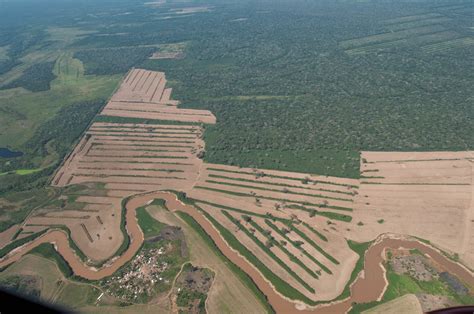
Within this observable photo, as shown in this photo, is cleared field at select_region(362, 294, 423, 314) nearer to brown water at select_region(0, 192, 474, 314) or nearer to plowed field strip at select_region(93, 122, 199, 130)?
brown water at select_region(0, 192, 474, 314)

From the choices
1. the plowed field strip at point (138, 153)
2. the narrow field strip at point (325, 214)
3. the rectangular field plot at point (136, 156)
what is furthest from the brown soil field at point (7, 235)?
the narrow field strip at point (325, 214)

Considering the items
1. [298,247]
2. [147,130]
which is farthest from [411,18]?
[298,247]

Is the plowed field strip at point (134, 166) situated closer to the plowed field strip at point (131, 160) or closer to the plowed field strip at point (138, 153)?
the plowed field strip at point (131, 160)

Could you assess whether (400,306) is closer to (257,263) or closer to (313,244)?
(313,244)

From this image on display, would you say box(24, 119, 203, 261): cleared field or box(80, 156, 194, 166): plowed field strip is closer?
box(24, 119, 203, 261): cleared field

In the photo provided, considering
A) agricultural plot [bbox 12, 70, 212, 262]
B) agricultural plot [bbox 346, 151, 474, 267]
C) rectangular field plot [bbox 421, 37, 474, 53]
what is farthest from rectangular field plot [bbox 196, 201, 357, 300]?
rectangular field plot [bbox 421, 37, 474, 53]
